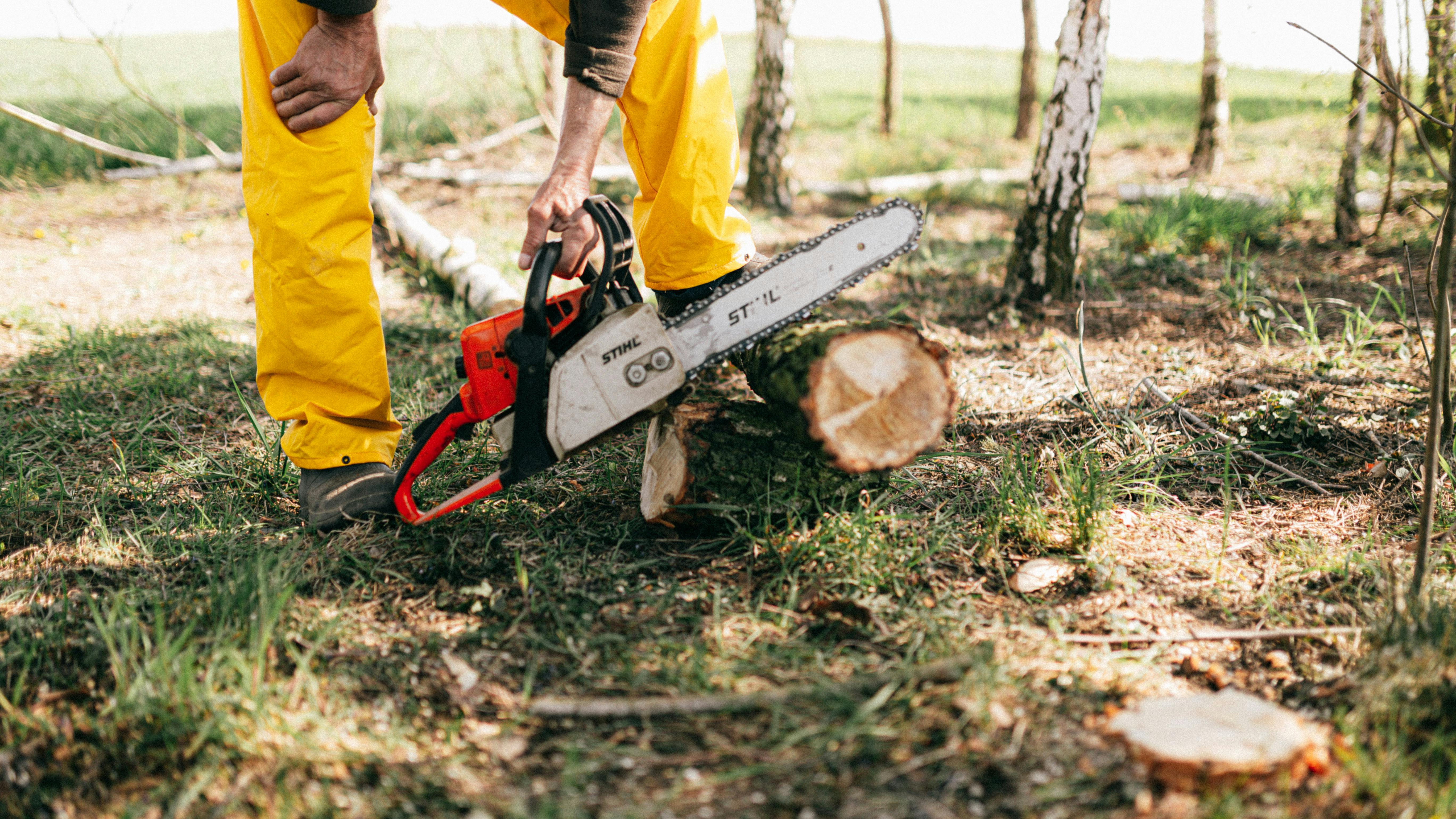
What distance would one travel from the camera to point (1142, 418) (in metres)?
2.49

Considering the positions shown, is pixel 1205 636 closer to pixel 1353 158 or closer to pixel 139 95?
pixel 1353 158

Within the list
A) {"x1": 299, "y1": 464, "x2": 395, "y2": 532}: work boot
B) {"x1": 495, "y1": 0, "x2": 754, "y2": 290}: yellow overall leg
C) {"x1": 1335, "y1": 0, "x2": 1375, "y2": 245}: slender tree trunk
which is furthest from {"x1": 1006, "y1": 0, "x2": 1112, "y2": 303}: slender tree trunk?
{"x1": 299, "y1": 464, "x2": 395, "y2": 532}: work boot

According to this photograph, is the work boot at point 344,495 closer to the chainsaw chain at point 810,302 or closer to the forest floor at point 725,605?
the forest floor at point 725,605

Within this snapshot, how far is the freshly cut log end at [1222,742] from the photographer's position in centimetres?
120

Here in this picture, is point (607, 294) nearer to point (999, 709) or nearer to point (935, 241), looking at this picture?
point (999, 709)

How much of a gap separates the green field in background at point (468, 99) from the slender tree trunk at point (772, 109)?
4.51 feet

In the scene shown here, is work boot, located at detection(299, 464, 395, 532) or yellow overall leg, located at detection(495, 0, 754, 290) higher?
yellow overall leg, located at detection(495, 0, 754, 290)

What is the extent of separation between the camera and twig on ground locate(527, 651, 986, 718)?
1.45 metres

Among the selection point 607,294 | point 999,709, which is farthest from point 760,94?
point 999,709

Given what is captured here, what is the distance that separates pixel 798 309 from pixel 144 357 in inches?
110

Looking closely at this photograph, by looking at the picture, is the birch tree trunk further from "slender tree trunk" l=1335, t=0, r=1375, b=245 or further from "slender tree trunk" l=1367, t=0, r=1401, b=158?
"slender tree trunk" l=1335, t=0, r=1375, b=245

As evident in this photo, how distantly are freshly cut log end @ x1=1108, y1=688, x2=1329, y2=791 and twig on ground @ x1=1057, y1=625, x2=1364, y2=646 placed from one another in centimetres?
27

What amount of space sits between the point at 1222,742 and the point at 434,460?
1.73 m

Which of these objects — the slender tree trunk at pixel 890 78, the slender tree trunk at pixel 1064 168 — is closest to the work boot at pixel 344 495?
the slender tree trunk at pixel 1064 168
